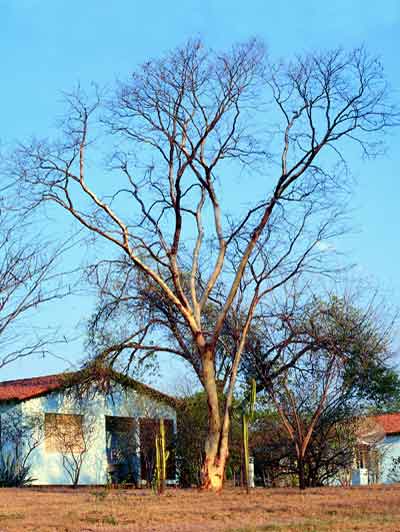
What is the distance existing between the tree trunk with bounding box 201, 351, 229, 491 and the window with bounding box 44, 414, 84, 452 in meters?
11.2

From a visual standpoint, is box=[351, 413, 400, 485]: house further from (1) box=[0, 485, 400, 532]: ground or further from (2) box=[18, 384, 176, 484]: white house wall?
(1) box=[0, 485, 400, 532]: ground

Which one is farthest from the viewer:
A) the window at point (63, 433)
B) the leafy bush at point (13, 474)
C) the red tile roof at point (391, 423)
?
the red tile roof at point (391, 423)

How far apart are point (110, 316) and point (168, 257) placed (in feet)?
8.22

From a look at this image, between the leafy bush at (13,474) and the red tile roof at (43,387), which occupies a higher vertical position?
the red tile roof at (43,387)

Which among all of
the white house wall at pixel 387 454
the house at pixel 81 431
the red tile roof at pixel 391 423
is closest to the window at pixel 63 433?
the house at pixel 81 431

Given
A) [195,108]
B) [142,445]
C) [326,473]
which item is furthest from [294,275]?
[142,445]

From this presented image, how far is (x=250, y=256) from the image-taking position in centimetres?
1986

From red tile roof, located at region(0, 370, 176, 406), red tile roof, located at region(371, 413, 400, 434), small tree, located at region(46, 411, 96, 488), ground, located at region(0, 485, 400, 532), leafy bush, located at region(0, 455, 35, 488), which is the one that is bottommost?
ground, located at region(0, 485, 400, 532)

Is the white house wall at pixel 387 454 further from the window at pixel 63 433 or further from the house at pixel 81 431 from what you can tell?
the window at pixel 63 433

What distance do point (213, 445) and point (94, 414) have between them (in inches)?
484

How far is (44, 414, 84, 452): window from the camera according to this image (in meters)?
28.6

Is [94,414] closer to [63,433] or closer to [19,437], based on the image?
[63,433]

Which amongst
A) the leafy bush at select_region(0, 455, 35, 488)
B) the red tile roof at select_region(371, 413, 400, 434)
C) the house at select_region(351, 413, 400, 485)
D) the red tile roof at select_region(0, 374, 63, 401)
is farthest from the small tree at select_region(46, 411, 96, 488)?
the red tile roof at select_region(371, 413, 400, 434)

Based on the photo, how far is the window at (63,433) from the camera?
28.6 m
